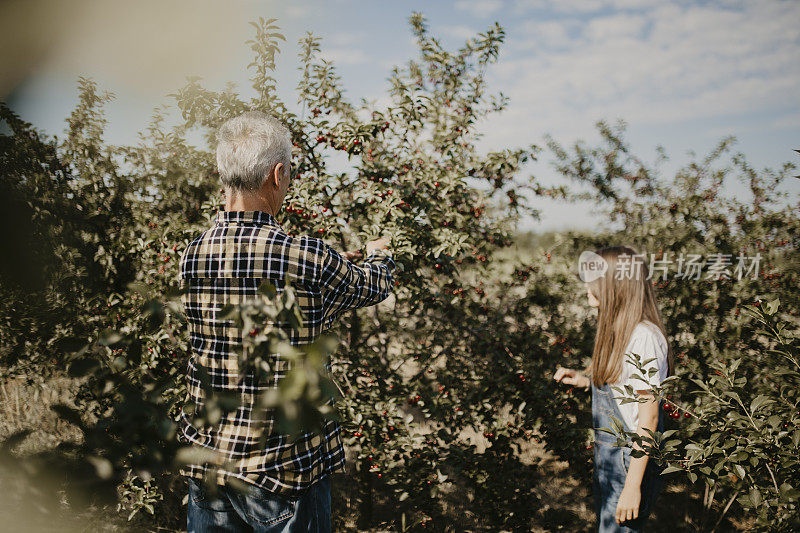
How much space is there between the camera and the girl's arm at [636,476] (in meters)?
1.61

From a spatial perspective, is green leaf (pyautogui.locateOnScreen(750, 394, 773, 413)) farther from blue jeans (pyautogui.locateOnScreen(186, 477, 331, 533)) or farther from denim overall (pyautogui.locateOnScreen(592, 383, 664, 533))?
blue jeans (pyautogui.locateOnScreen(186, 477, 331, 533))

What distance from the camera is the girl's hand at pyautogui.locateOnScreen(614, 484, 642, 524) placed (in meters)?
1.67

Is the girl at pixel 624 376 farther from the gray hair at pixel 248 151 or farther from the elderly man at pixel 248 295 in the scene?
the gray hair at pixel 248 151

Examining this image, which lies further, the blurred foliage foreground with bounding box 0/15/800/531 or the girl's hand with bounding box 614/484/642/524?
the blurred foliage foreground with bounding box 0/15/800/531

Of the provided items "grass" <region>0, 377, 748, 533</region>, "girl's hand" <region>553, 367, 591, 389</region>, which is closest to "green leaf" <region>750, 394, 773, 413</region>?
"girl's hand" <region>553, 367, 591, 389</region>

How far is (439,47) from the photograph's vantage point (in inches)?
102

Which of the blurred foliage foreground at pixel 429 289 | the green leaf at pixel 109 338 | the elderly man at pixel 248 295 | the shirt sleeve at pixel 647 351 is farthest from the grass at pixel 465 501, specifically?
the green leaf at pixel 109 338

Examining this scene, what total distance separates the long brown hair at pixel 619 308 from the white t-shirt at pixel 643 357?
31 millimetres

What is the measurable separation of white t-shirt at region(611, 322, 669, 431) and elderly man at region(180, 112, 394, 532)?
3.75 feet

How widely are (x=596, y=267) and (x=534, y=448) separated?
8.93ft

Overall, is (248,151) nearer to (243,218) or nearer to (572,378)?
(243,218)

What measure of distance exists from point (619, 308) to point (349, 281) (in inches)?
49.5

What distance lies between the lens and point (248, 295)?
116cm

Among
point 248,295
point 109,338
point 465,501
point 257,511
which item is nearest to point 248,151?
point 248,295
